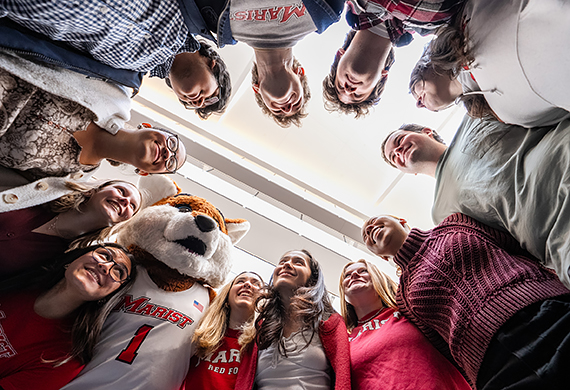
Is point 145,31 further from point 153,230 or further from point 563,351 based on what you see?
point 563,351

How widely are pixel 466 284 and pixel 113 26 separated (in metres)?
1.26

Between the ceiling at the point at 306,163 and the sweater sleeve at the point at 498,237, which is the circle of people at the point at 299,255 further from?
the ceiling at the point at 306,163

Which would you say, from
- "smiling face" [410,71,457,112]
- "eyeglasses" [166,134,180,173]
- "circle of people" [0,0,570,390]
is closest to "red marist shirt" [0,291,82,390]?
"circle of people" [0,0,570,390]

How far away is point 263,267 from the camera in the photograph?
209 centimetres

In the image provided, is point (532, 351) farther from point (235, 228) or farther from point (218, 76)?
point (218, 76)

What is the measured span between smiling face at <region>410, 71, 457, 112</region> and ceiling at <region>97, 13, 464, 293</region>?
757mm

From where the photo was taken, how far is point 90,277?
1134 mm

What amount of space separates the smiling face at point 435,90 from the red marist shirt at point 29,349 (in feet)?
5.67

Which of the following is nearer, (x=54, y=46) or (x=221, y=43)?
(x=54, y=46)

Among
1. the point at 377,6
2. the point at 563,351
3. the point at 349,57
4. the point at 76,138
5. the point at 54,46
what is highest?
the point at 377,6

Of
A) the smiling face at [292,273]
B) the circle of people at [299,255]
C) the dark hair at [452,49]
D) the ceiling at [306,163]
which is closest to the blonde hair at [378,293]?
the circle of people at [299,255]

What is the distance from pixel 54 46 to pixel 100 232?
816mm

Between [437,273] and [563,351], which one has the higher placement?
[563,351]

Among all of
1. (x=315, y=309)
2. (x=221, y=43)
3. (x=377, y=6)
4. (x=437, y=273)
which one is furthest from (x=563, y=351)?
(x=221, y=43)
